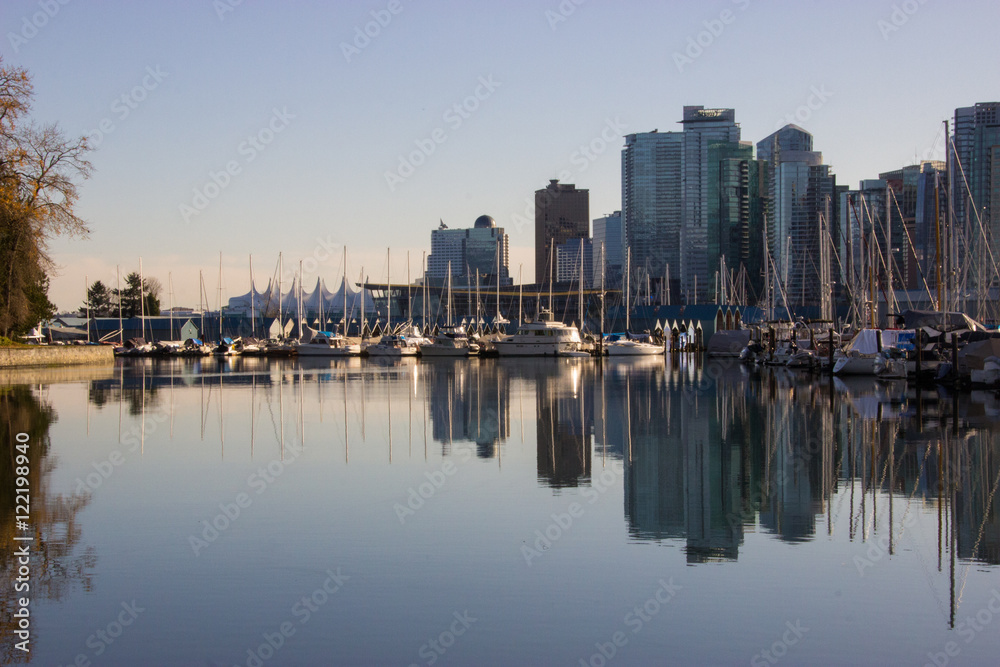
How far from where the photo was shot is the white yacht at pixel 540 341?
260 feet

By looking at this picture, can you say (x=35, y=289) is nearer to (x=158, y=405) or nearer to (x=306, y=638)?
(x=158, y=405)

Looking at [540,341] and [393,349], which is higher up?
[540,341]

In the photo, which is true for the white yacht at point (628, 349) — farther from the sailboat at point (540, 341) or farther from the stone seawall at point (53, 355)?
the stone seawall at point (53, 355)

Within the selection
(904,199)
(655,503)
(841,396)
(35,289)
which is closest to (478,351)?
(35,289)

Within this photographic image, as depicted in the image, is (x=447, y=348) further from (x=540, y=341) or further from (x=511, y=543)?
(x=511, y=543)

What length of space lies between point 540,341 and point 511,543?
67.9 m

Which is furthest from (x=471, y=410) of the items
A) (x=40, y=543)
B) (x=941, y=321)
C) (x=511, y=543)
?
(x=941, y=321)

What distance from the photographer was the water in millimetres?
8492

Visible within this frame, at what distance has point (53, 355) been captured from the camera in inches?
2324

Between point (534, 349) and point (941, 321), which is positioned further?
point (534, 349)

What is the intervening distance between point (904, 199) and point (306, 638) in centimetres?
16234

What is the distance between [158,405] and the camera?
106 feet

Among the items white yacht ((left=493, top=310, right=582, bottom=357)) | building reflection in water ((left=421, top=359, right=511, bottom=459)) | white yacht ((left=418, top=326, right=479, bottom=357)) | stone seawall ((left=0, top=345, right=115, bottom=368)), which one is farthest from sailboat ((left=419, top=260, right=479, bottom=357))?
building reflection in water ((left=421, top=359, right=511, bottom=459))

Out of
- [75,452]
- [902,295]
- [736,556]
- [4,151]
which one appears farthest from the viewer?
[902,295]
